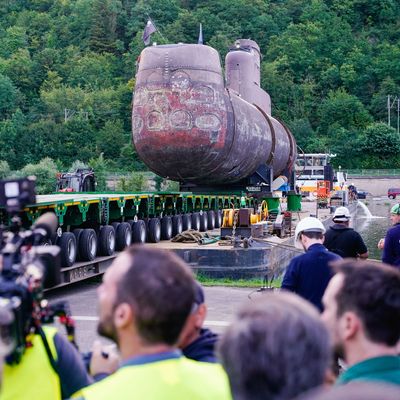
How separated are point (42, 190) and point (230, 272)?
34118 millimetres

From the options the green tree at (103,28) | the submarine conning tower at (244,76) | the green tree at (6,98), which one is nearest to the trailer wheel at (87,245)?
the submarine conning tower at (244,76)

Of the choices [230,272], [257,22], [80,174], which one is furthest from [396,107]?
[230,272]

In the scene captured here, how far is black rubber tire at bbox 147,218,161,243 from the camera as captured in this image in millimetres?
17328

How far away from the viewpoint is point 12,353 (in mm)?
2816

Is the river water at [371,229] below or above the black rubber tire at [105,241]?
below

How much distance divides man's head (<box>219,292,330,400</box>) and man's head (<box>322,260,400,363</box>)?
68 centimetres

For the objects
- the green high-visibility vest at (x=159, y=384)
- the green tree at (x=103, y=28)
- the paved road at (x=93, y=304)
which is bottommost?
the paved road at (x=93, y=304)

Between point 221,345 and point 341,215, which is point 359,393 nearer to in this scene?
point 221,345

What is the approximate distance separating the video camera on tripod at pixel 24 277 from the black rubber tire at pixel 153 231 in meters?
13.8

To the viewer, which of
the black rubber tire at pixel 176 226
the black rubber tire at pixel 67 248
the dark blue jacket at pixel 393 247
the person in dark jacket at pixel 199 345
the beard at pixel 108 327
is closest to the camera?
the beard at pixel 108 327

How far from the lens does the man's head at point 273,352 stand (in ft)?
6.68

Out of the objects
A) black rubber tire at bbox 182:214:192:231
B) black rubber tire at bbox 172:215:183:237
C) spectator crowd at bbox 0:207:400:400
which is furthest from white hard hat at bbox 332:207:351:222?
black rubber tire at bbox 182:214:192:231

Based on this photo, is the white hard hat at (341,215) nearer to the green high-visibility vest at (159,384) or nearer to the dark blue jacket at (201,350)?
the dark blue jacket at (201,350)

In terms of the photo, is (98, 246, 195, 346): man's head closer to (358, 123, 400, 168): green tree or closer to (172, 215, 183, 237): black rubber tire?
(172, 215, 183, 237): black rubber tire
